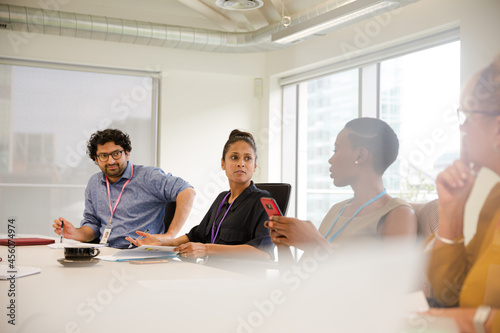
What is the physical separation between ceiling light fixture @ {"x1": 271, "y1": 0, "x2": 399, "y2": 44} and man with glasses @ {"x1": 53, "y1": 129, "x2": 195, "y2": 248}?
1735 mm

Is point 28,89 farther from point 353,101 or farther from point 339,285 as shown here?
point 339,285

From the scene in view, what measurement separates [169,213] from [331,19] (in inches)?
77.3

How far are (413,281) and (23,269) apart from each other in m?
1.40

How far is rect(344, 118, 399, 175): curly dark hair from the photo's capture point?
1808mm

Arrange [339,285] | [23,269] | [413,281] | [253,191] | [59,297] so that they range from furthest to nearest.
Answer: [253,191] < [23,269] < [339,285] < [59,297] < [413,281]

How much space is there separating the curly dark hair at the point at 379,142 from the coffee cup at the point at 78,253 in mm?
1190

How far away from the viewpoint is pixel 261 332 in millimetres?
1350

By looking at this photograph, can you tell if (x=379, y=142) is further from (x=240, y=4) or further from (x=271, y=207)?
→ (x=240, y=4)

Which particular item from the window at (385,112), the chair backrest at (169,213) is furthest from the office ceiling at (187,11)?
the chair backrest at (169,213)

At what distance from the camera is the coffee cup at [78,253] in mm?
2176

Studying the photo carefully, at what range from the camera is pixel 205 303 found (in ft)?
5.03

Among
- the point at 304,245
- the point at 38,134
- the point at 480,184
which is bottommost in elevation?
the point at 304,245

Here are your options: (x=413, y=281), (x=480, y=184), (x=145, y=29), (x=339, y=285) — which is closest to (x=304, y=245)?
(x=339, y=285)

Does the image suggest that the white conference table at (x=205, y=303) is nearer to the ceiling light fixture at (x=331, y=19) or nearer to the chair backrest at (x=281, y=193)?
the chair backrest at (x=281, y=193)
